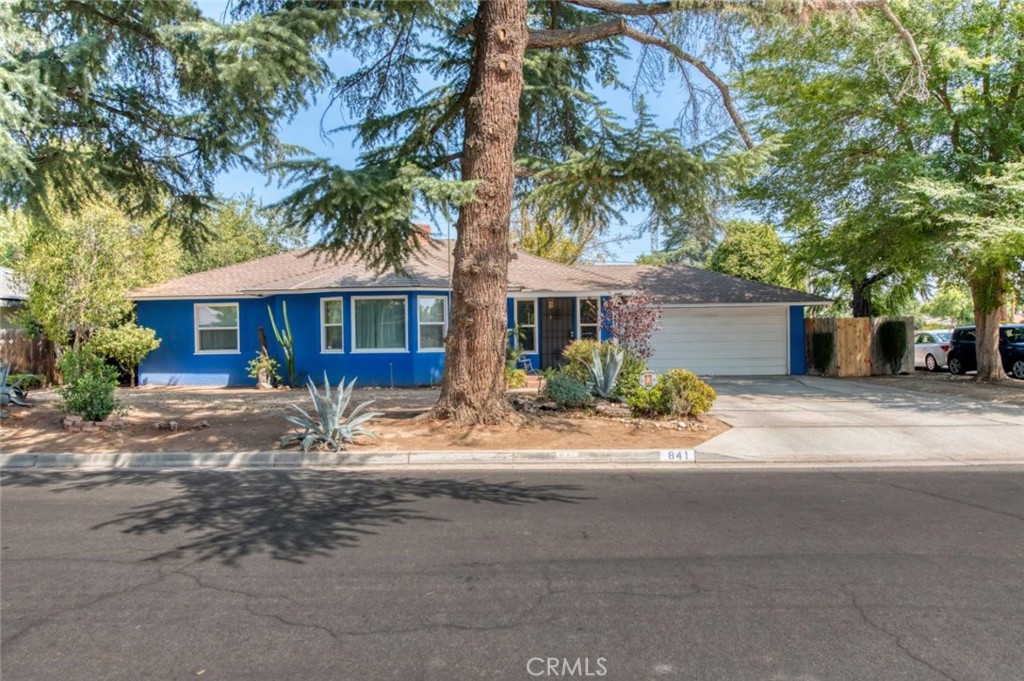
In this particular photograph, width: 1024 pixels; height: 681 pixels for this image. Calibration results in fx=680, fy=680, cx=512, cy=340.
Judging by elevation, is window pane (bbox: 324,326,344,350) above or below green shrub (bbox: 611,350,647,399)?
above

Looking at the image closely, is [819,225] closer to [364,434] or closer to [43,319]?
[364,434]

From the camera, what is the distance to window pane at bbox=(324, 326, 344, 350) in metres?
18.5

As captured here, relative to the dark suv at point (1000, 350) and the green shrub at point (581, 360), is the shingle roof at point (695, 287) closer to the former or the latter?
the dark suv at point (1000, 350)

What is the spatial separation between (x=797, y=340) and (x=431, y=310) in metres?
12.4

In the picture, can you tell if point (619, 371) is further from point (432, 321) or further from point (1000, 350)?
point (1000, 350)

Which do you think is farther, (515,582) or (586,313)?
(586,313)

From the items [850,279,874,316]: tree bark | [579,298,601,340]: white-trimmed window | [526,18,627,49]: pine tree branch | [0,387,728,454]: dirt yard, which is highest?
[526,18,627,49]: pine tree branch

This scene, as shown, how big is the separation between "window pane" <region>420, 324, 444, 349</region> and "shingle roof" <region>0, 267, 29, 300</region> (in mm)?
11760

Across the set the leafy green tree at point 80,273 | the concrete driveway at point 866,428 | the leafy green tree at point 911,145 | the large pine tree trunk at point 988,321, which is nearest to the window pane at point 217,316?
the leafy green tree at point 80,273

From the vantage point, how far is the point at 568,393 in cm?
1227

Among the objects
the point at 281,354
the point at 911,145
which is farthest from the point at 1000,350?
the point at 281,354

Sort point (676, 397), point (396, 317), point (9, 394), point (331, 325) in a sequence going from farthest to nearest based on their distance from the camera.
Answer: point (331, 325), point (396, 317), point (9, 394), point (676, 397)

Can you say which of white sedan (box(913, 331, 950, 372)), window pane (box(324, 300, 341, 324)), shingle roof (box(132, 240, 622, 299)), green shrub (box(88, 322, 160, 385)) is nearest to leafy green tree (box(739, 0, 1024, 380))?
white sedan (box(913, 331, 950, 372))

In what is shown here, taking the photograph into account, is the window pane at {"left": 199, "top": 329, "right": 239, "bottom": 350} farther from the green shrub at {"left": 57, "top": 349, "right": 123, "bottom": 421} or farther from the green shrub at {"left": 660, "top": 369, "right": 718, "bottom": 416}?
the green shrub at {"left": 660, "top": 369, "right": 718, "bottom": 416}
